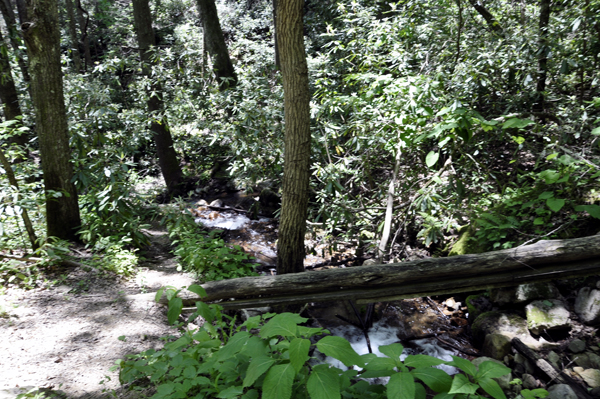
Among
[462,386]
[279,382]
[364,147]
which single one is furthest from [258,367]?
[364,147]

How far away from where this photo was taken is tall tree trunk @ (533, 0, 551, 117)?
16.0 feet

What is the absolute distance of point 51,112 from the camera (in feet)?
14.3

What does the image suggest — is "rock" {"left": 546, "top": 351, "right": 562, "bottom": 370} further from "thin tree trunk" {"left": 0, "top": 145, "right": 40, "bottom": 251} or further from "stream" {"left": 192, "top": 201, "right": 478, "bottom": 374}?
"thin tree trunk" {"left": 0, "top": 145, "right": 40, "bottom": 251}

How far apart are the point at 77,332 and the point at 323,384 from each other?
9.79 feet

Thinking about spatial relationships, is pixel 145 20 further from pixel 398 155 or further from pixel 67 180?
pixel 398 155

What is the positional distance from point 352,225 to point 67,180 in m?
4.15

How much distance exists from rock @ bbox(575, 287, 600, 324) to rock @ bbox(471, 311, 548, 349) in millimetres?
517

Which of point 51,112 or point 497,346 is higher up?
point 51,112

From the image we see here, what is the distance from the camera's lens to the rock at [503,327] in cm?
383

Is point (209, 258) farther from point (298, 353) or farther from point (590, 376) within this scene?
point (590, 376)

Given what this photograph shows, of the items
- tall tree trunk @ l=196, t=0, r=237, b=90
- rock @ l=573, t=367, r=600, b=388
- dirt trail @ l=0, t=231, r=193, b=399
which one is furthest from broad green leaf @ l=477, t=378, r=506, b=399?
tall tree trunk @ l=196, t=0, r=237, b=90

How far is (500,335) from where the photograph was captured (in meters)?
3.86

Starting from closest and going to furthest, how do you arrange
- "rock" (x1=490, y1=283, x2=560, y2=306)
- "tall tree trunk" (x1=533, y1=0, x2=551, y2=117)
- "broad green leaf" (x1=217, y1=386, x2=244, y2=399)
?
"broad green leaf" (x1=217, y1=386, x2=244, y2=399)
"rock" (x1=490, y1=283, x2=560, y2=306)
"tall tree trunk" (x1=533, y1=0, x2=551, y2=117)

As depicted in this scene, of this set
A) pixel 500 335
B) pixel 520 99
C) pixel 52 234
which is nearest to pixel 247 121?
pixel 52 234
